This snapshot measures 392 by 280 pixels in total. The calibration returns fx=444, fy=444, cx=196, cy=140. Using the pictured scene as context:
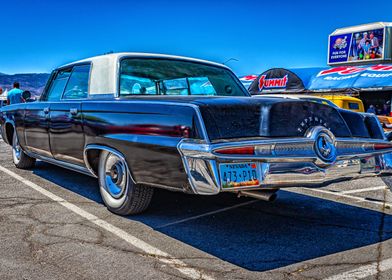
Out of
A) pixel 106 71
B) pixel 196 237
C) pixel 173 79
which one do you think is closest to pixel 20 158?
pixel 106 71

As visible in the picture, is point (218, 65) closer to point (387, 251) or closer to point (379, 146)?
point (379, 146)

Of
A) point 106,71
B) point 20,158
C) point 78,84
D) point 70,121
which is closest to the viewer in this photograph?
point 106,71

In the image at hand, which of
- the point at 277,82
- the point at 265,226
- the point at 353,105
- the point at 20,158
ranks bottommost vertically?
the point at 265,226

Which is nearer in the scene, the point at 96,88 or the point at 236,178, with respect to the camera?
the point at 236,178

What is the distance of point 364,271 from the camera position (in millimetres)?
2951

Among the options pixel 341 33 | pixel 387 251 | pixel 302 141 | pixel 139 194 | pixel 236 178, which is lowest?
pixel 387 251

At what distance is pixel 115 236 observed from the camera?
11.9 ft

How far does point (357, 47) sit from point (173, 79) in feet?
82.5

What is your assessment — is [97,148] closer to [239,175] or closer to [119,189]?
[119,189]

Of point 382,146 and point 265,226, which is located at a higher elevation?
point 382,146

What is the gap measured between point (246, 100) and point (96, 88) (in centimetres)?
176

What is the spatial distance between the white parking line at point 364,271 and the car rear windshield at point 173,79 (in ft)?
8.08

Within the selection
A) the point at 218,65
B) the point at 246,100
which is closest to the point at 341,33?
the point at 218,65

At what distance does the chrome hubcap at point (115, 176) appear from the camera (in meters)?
4.09
